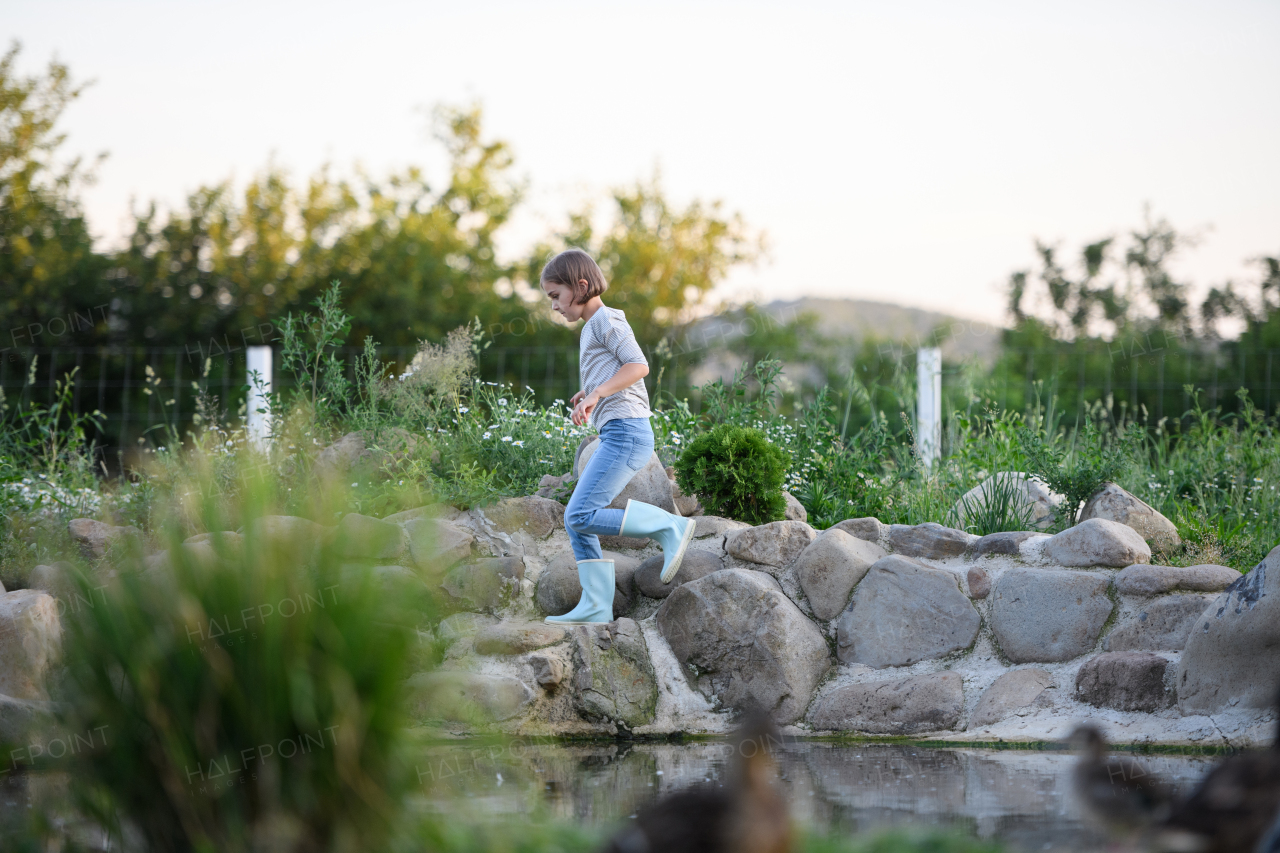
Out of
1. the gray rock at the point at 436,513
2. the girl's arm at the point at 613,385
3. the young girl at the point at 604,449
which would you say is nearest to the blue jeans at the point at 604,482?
the young girl at the point at 604,449

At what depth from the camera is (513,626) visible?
5012mm

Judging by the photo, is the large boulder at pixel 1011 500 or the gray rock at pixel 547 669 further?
the large boulder at pixel 1011 500

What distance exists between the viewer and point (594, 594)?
509 centimetres

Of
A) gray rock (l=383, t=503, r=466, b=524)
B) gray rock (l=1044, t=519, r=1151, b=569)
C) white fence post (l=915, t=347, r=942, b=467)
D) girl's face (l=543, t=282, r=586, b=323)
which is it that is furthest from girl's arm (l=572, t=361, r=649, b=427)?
white fence post (l=915, t=347, r=942, b=467)

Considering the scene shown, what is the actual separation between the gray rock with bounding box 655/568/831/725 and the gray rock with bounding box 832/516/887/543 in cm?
65

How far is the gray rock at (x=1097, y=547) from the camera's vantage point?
5.01 metres

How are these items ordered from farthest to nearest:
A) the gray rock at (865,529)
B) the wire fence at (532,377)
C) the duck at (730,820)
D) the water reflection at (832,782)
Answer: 1. the wire fence at (532,377)
2. the gray rock at (865,529)
3. the water reflection at (832,782)
4. the duck at (730,820)

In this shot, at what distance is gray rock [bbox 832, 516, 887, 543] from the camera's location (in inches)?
218

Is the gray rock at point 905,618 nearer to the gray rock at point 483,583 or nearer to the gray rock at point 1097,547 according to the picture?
the gray rock at point 1097,547

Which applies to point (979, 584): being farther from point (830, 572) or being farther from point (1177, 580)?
point (1177, 580)

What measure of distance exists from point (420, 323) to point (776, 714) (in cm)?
1236

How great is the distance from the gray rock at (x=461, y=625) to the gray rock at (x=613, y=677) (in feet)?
1.81

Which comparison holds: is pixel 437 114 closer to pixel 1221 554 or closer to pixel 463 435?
pixel 463 435

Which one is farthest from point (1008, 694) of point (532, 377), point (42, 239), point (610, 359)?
point (42, 239)
